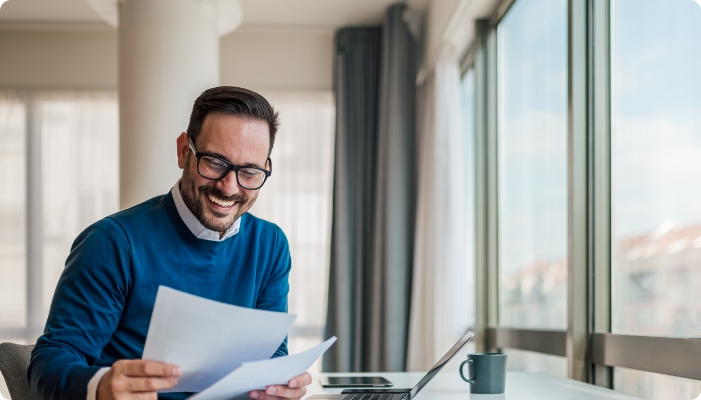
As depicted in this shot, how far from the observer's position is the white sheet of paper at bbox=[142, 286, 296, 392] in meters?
1.01

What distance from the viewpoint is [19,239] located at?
4754mm

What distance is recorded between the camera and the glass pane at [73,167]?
188 inches

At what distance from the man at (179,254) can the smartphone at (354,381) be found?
0.90ft

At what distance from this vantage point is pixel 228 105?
1407 millimetres

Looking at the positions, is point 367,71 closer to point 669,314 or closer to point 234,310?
point 669,314

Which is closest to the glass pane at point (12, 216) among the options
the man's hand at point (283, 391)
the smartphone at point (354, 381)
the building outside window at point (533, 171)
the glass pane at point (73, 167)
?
the glass pane at point (73, 167)

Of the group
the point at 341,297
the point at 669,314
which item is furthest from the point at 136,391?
the point at 341,297

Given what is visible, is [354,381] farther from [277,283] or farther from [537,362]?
[537,362]

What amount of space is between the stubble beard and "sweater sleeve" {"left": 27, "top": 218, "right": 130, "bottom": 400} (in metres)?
0.14

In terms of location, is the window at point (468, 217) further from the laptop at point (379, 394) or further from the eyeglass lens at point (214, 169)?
the eyeglass lens at point (214, 169)

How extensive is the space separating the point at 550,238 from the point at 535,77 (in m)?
0.65

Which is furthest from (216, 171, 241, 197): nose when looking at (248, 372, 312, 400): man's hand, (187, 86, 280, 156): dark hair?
(248, 372, 312, 400): man's hand

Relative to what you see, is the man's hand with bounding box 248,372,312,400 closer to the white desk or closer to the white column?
the white desk

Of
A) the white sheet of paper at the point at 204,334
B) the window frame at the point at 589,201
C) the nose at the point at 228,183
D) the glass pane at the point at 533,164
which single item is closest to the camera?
the white sheet of paper at the point at 204,334
